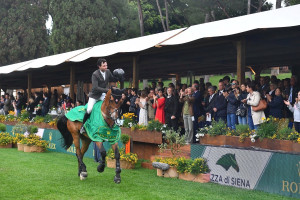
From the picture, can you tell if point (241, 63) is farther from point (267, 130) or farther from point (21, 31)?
point (21, 31)

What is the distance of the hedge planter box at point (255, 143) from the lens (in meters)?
9.00

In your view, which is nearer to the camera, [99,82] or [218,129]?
[99,82]

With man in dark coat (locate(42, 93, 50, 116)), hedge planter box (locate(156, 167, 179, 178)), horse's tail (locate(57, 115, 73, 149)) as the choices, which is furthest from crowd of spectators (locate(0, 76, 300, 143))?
man in dark coat (locate(42, 93, 50, 116))

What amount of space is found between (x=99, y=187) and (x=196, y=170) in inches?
93.0

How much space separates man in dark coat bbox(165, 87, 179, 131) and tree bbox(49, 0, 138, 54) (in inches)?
1125

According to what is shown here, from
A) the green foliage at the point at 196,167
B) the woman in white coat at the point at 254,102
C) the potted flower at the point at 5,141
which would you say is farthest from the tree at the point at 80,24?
the green foliage at the point at 196,167

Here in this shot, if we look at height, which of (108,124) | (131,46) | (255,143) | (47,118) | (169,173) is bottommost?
(169,173)

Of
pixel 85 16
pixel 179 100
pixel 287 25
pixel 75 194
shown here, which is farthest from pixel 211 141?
pixel 85 16

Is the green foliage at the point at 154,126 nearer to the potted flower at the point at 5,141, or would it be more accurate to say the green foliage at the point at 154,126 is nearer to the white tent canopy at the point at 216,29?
the white tent canopy at the point at 216,29

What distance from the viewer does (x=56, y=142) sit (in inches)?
664

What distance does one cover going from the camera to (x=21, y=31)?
43.2 metres

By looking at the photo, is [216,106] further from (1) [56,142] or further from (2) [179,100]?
(1) [56,142]

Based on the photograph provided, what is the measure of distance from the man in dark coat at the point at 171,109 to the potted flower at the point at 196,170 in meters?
2.99

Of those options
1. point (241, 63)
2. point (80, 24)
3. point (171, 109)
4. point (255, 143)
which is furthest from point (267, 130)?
point (80, 24)
